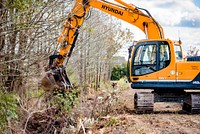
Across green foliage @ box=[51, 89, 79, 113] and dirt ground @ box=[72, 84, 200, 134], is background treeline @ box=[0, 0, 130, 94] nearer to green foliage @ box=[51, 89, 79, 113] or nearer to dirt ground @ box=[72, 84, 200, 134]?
green foliage @ box=[51, 89, 79, 113]

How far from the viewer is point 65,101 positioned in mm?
9320

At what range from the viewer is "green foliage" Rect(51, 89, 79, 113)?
932 centimetres

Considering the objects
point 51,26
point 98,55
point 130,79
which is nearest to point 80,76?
point 98,55

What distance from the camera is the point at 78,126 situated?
823 cm

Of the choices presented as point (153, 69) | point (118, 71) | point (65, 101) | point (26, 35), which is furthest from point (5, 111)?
point (118, 71)

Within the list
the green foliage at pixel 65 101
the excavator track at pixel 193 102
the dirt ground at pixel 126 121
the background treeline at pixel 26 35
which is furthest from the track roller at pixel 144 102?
the background treeline at pixel 26 35

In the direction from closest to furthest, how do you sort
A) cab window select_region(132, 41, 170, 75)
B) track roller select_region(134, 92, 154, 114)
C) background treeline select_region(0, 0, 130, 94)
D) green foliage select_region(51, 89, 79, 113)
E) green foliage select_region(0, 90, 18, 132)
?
background treeline select_region(0, 0, 130, 94) < green foliage select_region(0, 90, 18, 132) < green foliage select_region(51, 89, 79, 113) < track roller select_region(134, 92, 154, 114) < cab window select_region(132, 41, 170, 75)

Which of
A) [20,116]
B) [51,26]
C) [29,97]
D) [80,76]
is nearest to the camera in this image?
[51,26]

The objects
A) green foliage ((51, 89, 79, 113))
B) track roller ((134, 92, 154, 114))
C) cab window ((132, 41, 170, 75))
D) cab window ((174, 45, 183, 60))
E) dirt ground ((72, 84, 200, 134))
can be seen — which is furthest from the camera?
cab window ((174, 45, 183, 60))

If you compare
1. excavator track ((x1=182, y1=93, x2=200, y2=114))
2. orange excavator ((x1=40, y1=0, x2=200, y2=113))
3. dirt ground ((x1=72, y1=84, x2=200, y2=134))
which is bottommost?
dirt ground ((x1=72, y1=84, x2=200, y2=134))

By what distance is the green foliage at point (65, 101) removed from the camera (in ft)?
30.6

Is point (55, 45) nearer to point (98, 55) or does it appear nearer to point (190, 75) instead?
point (190, 75)

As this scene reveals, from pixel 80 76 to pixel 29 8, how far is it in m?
10.9

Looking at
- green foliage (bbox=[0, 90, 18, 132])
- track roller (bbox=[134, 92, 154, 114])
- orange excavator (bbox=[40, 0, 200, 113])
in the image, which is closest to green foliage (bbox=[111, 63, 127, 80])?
orange excavator (bbox=[40, 0, 200, 113])
